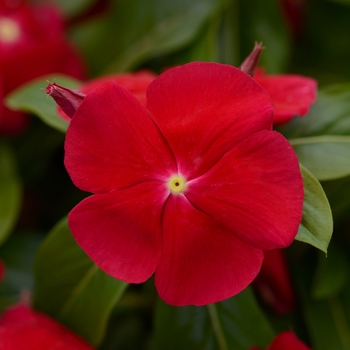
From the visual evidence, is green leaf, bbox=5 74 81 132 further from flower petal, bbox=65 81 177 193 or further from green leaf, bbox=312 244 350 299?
green leaf, bbox=312 244 350 299

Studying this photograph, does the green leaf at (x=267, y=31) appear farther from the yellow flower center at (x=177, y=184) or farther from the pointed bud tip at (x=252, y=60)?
the yellow flower center at (x=177, y=184)

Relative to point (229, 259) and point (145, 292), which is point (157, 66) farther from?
point (229, 259)

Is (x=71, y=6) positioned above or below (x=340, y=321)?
above

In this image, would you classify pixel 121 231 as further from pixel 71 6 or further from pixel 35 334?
pixel 71 6

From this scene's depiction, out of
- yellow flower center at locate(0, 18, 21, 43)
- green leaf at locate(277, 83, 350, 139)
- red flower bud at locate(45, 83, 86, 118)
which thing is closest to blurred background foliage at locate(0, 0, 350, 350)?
green leaf at locate(277, 83, 350, 139)

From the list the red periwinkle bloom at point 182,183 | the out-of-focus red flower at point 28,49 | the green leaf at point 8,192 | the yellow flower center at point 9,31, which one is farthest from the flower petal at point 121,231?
the yellow flower center at point 9,31

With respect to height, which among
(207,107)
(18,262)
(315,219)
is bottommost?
(18,262)

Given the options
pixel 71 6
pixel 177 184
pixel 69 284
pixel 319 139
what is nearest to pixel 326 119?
pixel 319 139
